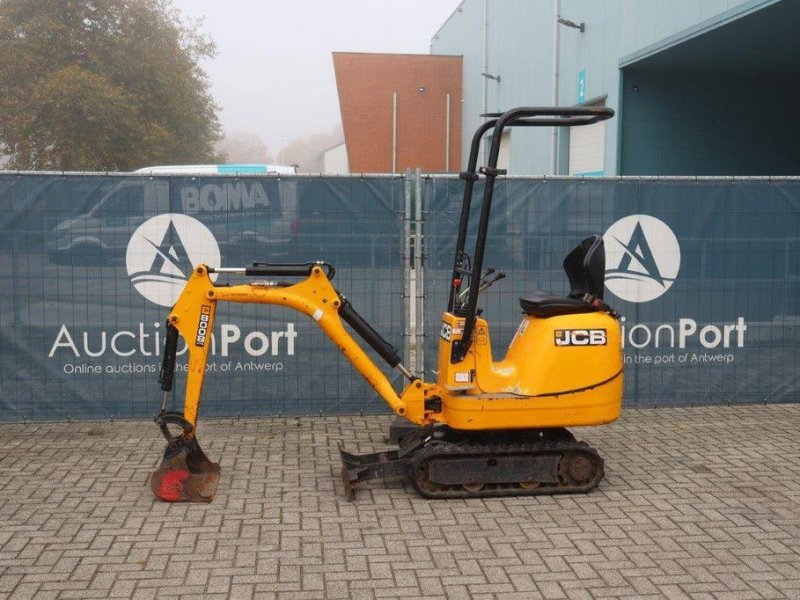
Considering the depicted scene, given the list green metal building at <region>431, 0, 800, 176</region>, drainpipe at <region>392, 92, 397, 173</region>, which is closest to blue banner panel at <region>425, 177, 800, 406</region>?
green metal building at <region>431, 0, 800, 176</region>

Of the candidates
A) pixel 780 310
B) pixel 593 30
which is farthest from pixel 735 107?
pixel 780 310

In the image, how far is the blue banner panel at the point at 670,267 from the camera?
884 cm

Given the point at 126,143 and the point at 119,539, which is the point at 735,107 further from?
the point at 126,143

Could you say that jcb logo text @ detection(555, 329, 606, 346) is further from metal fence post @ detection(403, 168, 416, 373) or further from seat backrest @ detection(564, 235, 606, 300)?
metal fence post @ detection(403, 168, 416, 373)

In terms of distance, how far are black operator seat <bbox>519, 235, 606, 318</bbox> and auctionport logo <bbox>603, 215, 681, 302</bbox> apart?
90.3 inches

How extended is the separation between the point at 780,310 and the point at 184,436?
5.93 metres

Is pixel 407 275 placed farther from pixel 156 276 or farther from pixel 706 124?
pixel 706 124

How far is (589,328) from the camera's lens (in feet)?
21.4

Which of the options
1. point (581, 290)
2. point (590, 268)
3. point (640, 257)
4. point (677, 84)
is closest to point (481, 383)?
point (581, 290)

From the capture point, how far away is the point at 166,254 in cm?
850

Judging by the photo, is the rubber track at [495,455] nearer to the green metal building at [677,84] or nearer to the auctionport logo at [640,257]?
the auctionport logo at [640,257]

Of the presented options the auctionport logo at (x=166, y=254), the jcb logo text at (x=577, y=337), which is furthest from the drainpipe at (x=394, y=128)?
the jcb logo text at (x=577, y=337)

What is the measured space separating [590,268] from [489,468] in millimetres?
1549

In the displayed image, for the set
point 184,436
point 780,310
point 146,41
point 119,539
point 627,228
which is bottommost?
point 119,539
